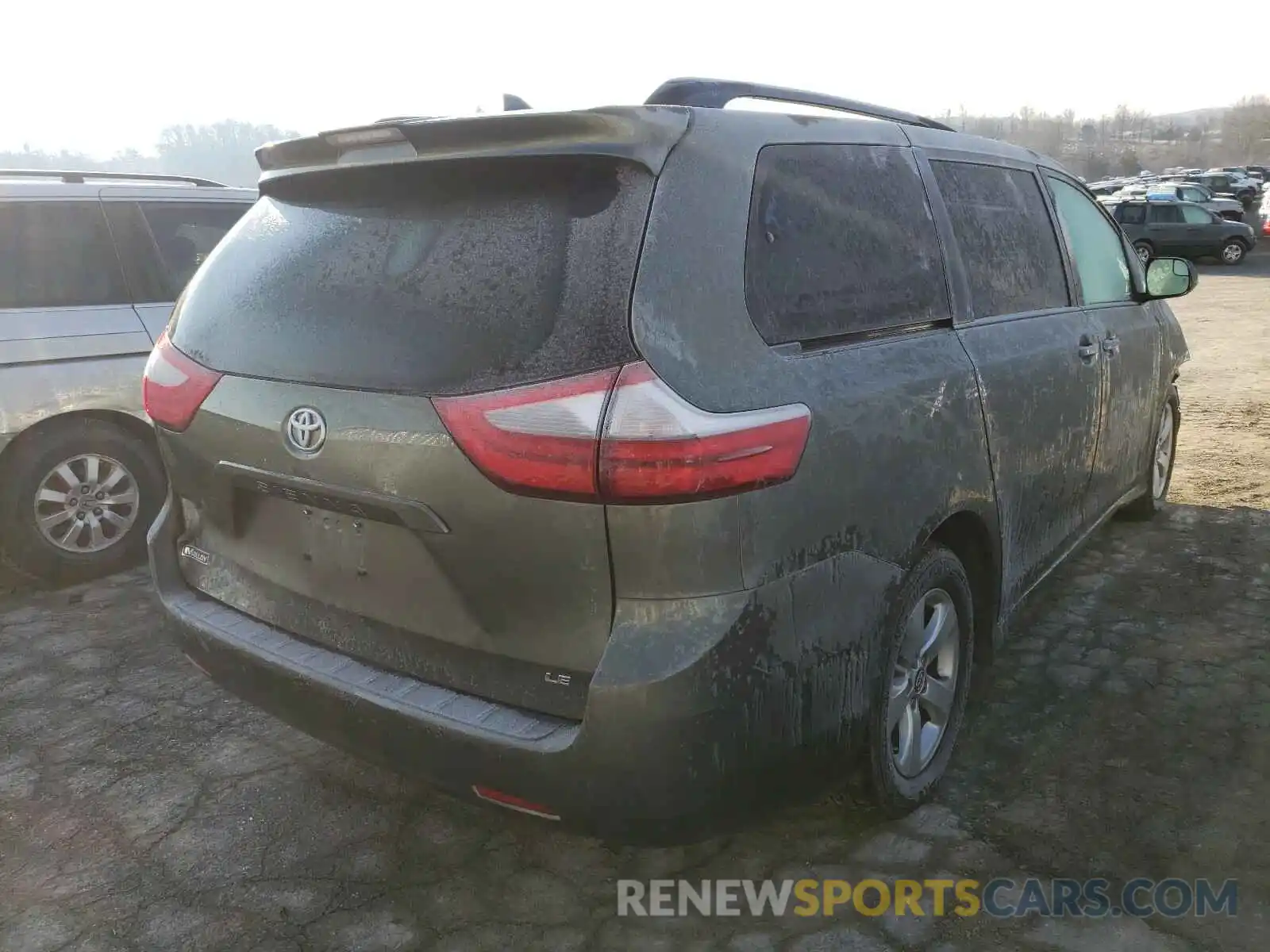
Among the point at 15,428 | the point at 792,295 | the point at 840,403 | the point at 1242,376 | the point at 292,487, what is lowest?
the point at 1242,376

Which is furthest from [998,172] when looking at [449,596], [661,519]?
[449,596]

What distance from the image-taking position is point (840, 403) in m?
2.14

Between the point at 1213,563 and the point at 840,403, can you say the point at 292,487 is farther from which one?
the point at 1213,563

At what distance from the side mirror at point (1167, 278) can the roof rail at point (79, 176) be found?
4553 millimetres

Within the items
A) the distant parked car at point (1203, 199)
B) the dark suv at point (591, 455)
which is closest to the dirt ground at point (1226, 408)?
the dark suv at point (591, 455)

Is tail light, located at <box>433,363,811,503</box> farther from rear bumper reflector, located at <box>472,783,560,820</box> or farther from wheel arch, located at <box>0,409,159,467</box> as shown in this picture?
wheel arch, located at <box>0,409,159,467</box>

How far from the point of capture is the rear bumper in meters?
1.88

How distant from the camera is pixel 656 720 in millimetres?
1878

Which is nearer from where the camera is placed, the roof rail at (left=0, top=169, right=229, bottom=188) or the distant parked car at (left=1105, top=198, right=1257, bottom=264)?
the roof rail at (left=0, top=169, right=229, bottom=188)

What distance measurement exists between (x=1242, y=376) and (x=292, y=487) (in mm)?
10091

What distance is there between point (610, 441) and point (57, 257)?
12.7ft

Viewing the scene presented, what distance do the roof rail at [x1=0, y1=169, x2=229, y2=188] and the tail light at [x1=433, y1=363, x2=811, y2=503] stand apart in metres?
3.90

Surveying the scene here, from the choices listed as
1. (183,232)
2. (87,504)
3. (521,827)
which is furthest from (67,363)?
(521,827)

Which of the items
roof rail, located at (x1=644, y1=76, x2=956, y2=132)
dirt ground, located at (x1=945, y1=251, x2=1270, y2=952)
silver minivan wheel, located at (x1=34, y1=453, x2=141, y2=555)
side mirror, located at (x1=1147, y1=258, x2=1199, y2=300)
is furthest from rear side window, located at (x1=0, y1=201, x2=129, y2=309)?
side mirror, located at (x1=1147, y1=258, x2=1199, y2=300)
